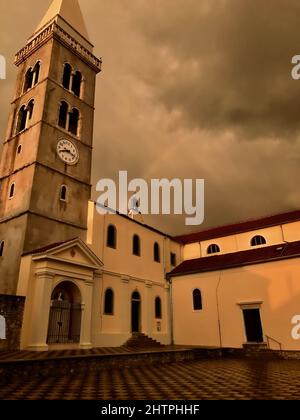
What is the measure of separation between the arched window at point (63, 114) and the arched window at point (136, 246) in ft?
34.8

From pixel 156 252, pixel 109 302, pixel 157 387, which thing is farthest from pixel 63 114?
pixel 157 387

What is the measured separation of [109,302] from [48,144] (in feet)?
39.4

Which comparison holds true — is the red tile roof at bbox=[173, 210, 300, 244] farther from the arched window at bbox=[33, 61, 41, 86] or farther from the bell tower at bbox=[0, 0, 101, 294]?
the arched window at bbox=[33, 61, 41, 86]

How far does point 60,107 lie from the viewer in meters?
24.5

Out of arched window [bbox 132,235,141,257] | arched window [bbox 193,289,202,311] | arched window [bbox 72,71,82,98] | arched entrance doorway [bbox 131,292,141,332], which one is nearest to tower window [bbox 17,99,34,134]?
arched window [bbox 72,71,82,98]

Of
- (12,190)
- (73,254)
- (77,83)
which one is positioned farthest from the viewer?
(77,83)

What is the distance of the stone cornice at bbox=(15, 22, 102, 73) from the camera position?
83.1 ft

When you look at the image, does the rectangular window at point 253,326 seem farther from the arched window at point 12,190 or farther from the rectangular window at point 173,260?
the arched window at point 12,190

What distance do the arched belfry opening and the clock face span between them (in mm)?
11276

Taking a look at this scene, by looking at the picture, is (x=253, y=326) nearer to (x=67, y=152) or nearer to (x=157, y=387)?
(x=157, y=387)

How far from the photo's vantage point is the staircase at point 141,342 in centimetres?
2175

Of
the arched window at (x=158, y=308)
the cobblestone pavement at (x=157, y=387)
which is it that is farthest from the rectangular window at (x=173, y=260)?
the cobblestone pavement at (x=157, y=387)

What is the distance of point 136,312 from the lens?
24.0 m

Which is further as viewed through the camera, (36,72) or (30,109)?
(36,72)
